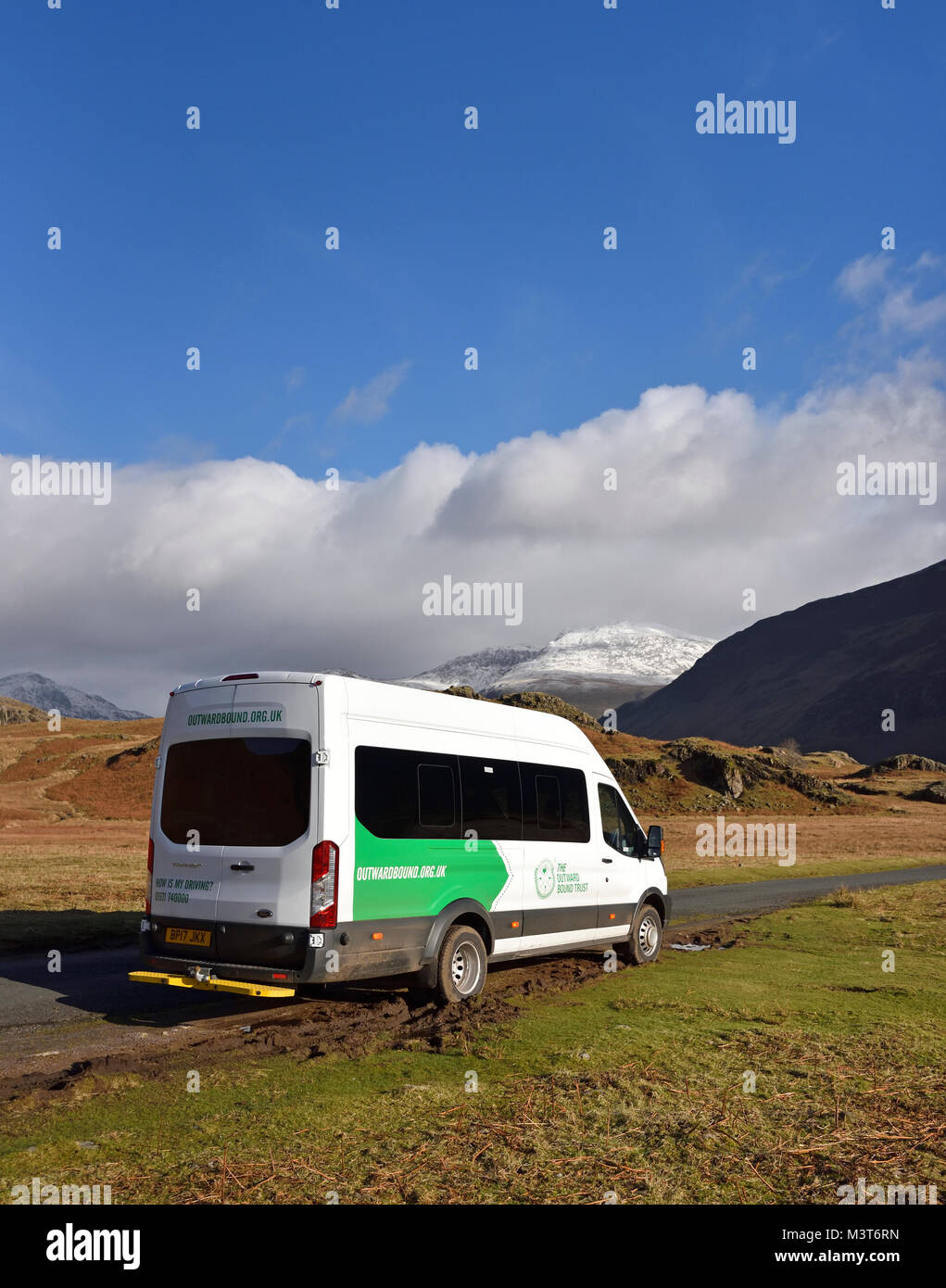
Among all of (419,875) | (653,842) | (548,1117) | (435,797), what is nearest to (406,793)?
(435,797)

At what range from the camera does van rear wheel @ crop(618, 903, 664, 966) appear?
40.0 feet

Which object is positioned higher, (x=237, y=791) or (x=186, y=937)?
(x=237, y=791)

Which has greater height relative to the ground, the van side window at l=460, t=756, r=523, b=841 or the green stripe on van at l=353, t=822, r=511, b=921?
the van side window at l=460, t=756, r=523, b=841

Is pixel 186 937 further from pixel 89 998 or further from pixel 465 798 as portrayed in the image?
pixel 465 798

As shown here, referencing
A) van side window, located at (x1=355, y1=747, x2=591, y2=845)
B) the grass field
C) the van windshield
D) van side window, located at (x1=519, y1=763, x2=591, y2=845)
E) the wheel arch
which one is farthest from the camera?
van side window, located at (x1=519, y1=763, x2=591, y2=845)

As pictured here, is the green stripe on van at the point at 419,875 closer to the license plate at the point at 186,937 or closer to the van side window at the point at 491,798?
the van side window at the point at 491,798

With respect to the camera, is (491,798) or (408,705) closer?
(408,705)

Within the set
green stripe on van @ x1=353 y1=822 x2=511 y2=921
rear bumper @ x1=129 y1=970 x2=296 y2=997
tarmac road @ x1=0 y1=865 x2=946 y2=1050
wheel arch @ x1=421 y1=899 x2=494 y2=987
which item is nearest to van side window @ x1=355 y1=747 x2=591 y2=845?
green stripe on van @ x1=353 y1=822 x2=511 y2=921

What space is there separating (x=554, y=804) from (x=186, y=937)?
14.3 feet

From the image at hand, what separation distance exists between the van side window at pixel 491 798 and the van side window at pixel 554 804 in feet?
0.59

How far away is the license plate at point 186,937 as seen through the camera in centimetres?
869

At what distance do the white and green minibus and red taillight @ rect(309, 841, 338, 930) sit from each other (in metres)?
0.01

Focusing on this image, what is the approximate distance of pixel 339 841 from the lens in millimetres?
8211

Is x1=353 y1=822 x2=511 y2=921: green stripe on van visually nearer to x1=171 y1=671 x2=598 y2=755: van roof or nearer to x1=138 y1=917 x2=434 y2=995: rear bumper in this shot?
x1=138 y1=917 x2=434 y2=995: rear bumper
